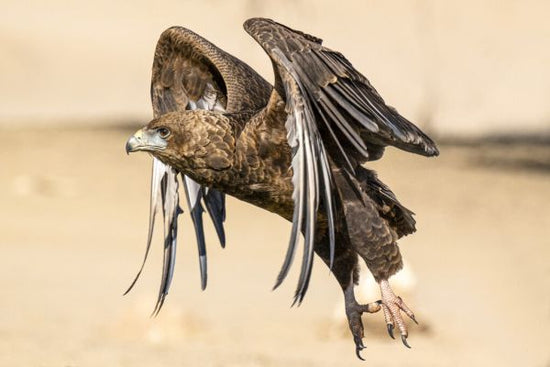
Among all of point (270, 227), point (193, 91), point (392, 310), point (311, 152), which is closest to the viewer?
point (311, 152)

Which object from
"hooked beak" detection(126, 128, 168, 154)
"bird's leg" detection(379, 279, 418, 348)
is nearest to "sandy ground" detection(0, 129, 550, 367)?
"bird's leg" detection(379, 279, 418, 348)

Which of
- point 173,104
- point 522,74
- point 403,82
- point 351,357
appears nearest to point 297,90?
point 173,104

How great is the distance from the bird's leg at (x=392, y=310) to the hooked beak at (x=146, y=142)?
1224 mm

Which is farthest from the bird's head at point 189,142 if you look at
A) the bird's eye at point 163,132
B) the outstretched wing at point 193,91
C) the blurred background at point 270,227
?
the blurred background at point 270,227

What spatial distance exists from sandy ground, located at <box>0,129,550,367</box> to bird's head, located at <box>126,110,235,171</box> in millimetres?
3676

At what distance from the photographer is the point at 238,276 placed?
14.2m

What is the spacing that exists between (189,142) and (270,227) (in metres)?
10.6

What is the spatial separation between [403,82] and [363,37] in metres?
7.38

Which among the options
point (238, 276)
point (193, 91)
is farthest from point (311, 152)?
point (238, 276)

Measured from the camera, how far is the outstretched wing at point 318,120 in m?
5.93

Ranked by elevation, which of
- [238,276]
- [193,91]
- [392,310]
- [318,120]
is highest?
[238,276]

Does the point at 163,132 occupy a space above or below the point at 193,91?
below

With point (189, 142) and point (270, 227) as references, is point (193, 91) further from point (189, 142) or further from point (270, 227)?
point (270, 227)

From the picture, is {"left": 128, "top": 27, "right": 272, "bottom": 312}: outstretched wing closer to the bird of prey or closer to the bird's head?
the bird of prey
